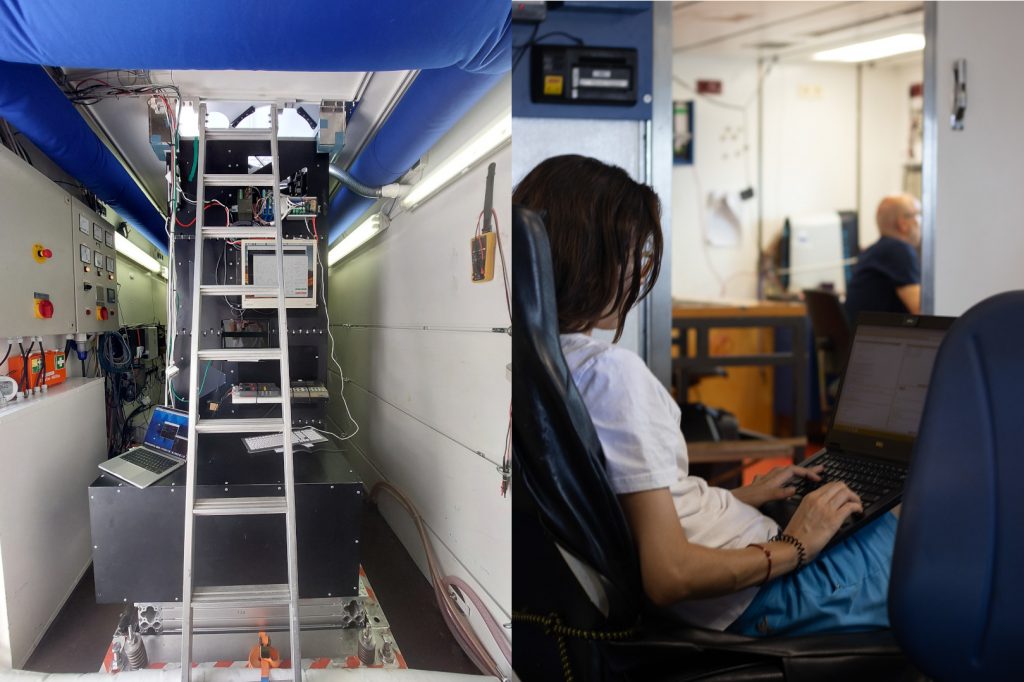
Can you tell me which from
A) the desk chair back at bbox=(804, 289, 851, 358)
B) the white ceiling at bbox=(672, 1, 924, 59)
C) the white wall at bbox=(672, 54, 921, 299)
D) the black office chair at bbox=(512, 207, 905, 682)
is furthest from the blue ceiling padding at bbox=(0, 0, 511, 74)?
the white wall at bbox=(672, 54, 921, 299)

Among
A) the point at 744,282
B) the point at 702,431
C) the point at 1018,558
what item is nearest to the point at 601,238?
the point at 1018,558

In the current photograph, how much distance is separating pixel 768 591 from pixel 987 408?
1.36 ft

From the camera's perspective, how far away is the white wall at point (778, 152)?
605 cm

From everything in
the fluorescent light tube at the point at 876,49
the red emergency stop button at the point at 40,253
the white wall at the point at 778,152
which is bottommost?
the red emergency stop button at the point at 40,253

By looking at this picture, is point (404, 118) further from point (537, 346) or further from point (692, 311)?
point (692, 311)

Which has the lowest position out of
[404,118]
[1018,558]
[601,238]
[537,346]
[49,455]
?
[1018,558]

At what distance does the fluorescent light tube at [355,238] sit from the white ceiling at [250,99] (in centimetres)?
9

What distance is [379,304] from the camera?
108 centimetres

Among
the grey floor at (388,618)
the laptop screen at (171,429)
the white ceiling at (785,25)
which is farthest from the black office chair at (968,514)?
the white ceiling at (785,25)

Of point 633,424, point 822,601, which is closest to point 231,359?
point 633,424

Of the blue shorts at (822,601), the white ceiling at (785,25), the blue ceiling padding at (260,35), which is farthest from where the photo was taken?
the white ceiling at (785,25)

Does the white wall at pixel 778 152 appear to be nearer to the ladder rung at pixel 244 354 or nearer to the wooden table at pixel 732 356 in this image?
the wooden table at pixel 732 356

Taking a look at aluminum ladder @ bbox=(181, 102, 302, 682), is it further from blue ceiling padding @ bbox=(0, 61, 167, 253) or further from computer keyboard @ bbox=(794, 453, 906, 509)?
computer keyboard @ bbox=(794, 453, 906, 509)

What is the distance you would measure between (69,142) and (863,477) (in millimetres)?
1308
